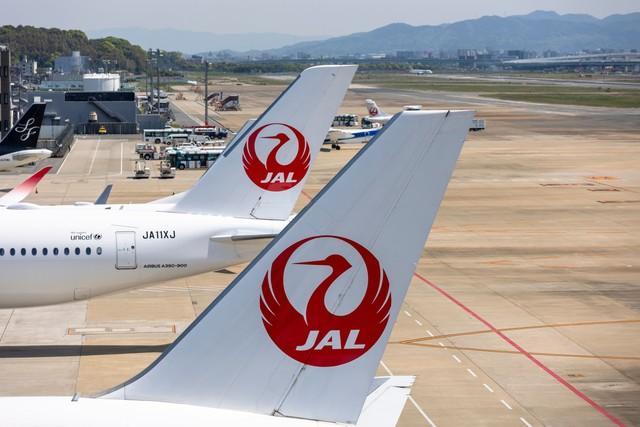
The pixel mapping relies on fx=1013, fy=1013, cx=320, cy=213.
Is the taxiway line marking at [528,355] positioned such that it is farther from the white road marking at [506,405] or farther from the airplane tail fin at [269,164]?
the airplane tail fin at [269,164]

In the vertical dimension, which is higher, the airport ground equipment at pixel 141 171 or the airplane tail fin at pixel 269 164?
the airplane tail fin at pixel 269 164

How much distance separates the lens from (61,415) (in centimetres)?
1169

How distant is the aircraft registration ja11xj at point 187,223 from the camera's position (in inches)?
1150

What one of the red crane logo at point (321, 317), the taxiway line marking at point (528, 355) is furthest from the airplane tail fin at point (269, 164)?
the red crane logo at point (321, 317)

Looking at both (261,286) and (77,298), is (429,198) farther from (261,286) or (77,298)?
(77,298)

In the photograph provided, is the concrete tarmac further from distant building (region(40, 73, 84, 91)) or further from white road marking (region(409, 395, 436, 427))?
distant building (region(40, 73, 84, 91))

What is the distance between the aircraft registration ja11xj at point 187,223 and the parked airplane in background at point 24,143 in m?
36.7

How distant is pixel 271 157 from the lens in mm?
32406

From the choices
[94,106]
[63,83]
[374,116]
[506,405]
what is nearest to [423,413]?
[506,405]

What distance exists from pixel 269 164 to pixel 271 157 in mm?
276

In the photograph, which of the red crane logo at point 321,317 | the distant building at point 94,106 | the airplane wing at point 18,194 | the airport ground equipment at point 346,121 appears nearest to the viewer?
the red crane logo at point 321,317

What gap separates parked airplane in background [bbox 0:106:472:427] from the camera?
41.7 ft

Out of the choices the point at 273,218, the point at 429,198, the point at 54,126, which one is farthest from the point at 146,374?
the point at 54,126

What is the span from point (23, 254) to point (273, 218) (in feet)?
25.7
